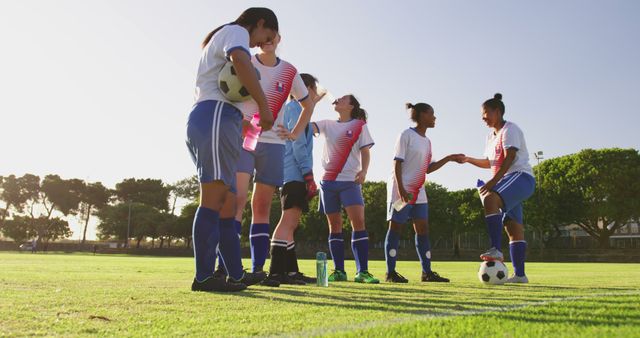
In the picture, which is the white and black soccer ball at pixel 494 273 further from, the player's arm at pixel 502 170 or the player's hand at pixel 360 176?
the player's hand at pixel 360 176

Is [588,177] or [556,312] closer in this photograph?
[556,312]

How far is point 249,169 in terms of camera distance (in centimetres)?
525

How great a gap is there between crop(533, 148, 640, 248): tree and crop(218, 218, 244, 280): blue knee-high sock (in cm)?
5193

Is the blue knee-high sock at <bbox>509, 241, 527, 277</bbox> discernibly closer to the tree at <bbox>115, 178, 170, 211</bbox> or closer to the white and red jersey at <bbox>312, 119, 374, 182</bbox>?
the white and red jersey at <bbox>312, 119, 374, 182</bbox>

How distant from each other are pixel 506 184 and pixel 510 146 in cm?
48

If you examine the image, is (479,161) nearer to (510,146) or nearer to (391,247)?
(510,146)

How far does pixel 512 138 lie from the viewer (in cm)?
677

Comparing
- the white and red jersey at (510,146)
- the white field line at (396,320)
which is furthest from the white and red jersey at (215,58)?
the white and red jersey at (510,146)

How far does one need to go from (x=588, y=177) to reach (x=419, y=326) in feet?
180

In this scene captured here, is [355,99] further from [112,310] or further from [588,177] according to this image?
[588,177]

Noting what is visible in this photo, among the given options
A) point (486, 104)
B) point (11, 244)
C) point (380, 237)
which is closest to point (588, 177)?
point (380, 237)

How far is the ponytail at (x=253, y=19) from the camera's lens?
453 centimetres

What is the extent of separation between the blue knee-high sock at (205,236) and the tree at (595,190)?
52.4m

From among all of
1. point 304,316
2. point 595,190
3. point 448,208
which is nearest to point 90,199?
point 448,208
